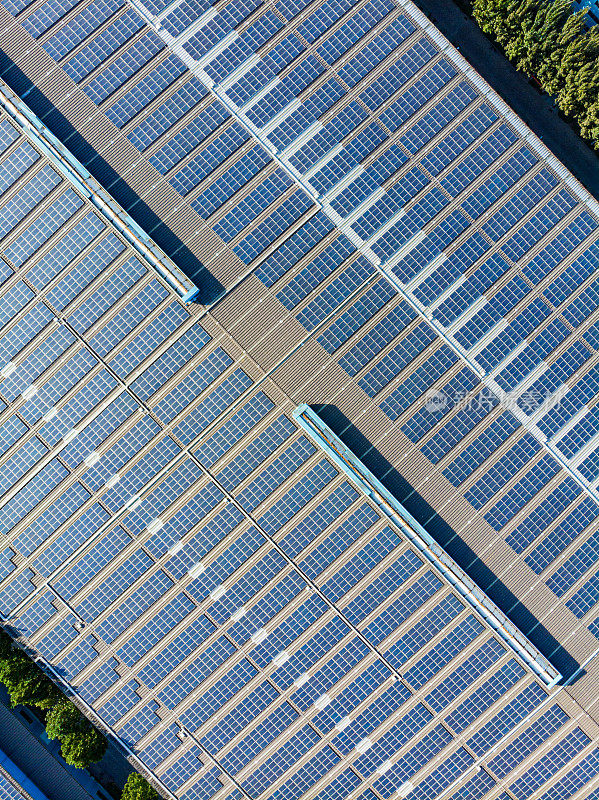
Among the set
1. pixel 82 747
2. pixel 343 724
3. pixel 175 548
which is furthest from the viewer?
pixel 82 747

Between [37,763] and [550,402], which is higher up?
[37,763]

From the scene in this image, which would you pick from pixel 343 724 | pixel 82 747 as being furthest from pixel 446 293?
pixel 82 747

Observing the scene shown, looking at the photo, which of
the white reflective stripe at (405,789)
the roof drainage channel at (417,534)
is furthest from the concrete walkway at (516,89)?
the white reflective stripe at (405,789)

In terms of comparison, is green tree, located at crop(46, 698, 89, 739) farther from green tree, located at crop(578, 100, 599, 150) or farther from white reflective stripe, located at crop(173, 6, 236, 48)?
green tree, located at crop(578, 100, 599, 150)

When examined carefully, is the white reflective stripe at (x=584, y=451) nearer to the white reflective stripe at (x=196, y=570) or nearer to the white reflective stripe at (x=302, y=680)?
the white reflective stripe at (x=302, y=680)

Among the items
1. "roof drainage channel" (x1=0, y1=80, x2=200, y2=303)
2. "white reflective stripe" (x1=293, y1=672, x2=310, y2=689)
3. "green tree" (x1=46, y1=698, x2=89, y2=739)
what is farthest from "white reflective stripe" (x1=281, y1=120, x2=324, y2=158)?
"green tree" (x1=46, y1=698, x2=89, y2=739)

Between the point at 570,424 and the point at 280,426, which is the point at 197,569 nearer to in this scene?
the point at 280,426

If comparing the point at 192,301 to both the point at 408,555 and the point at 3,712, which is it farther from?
the point at 3,712
